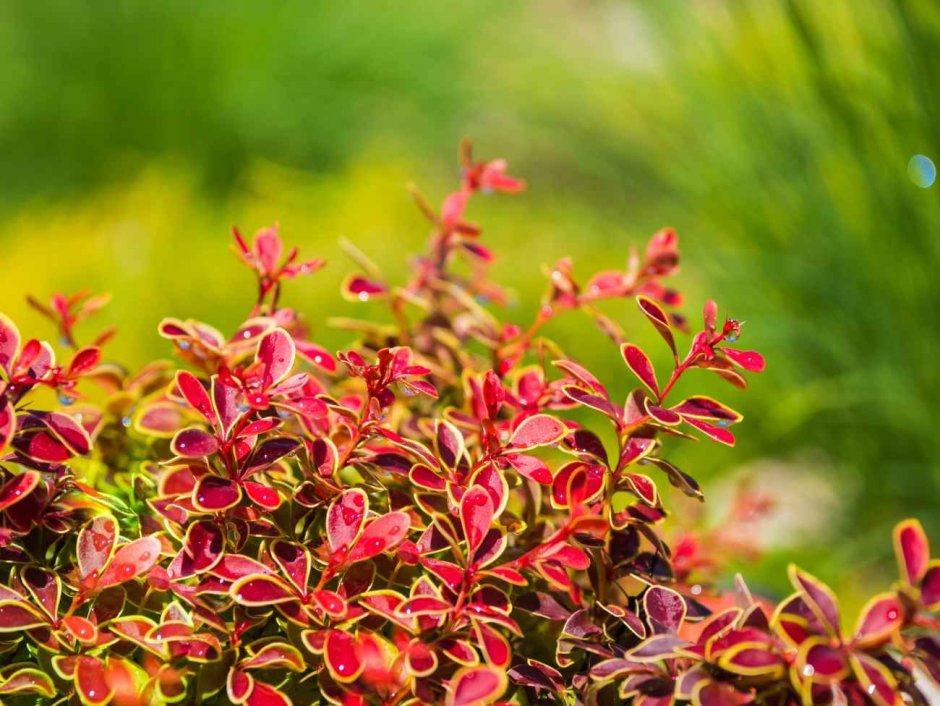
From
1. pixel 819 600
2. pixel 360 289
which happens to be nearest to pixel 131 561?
pixel 360 289

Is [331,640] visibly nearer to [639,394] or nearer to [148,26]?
[639,394]

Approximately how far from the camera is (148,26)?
484cm

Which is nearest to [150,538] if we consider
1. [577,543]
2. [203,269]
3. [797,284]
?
[577,543]

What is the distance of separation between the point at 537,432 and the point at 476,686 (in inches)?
8.1

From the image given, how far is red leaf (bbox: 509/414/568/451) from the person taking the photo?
810 millimetres

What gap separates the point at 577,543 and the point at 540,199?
4200 millimetres

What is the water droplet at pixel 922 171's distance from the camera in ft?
6.88

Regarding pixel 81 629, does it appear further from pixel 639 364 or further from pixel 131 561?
pixel 639 364

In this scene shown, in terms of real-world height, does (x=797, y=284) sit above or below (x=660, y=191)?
above

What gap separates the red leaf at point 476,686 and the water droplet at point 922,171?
175cm

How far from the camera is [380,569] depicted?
2.76 ft

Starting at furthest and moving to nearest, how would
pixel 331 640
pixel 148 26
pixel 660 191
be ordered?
A: 1. pixel 148 26
2. pixel 660 191
3. pixel 331 640

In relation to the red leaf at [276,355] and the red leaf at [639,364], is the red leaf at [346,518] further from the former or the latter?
the red leaf at [639,364]

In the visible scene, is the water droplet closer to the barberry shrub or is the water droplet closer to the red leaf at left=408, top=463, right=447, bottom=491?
the barberry shrub
